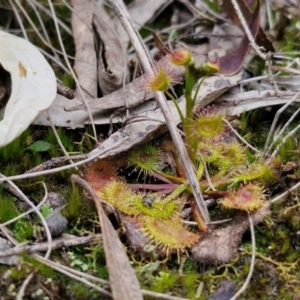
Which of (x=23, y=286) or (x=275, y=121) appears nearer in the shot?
(x=23, y=286)

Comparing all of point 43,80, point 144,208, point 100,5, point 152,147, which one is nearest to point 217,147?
point 152,147

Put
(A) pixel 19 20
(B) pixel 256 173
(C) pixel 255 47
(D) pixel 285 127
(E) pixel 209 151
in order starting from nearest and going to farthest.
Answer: (B) pixel 256 173, (E) pixel 209 151, (D) pixel 285 127, (C) pixel 255 47, (A) pixel 19 20

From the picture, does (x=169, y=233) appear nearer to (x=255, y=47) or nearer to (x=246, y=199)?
(x=246, y=199)

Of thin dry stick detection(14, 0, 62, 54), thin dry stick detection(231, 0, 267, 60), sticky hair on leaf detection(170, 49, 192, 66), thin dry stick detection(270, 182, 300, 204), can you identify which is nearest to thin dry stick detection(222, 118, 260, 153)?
thin dry stick detection(270, 182, 300, 204)

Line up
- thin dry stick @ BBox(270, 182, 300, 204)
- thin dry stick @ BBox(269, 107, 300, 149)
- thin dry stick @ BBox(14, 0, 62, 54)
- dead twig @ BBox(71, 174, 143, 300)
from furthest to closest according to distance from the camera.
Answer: thin dry stick @ BBox(14, 0, 62, 54), thin dry stick @ BBox(269, 107, 300, 149), thin dry stick @ BBox(270, 182, 300, 204), dead twig @ BBox(71, 174, 143, 300)

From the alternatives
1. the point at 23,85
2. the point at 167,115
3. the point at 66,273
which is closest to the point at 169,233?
the point at 66,273

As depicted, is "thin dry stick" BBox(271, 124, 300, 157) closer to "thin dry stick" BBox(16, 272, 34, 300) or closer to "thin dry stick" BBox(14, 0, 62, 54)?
"thin dry stick" BBox(16, 272, 34, 300)
